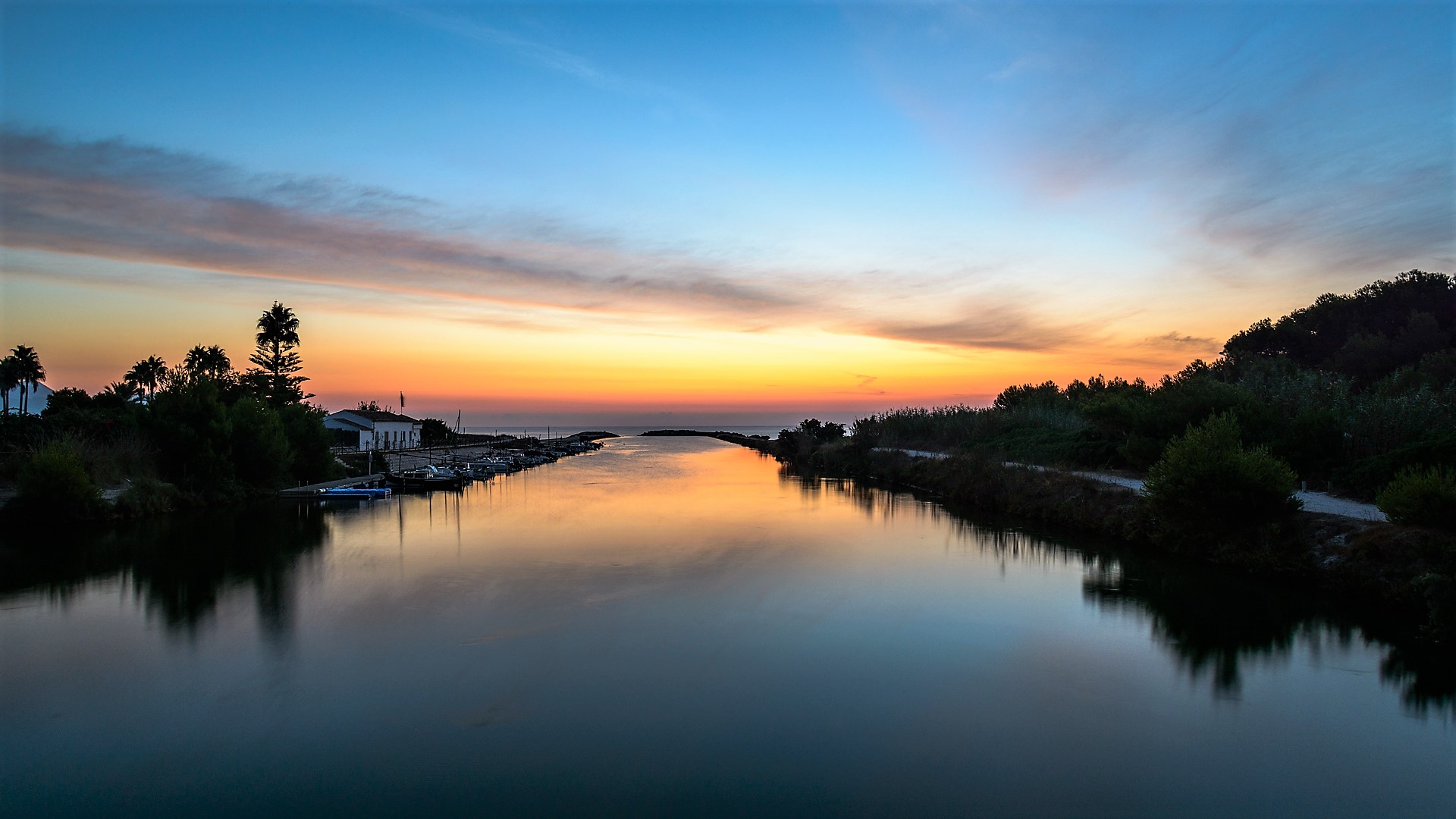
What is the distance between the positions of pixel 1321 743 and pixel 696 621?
8582 millimetres

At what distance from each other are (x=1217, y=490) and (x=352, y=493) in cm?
3111

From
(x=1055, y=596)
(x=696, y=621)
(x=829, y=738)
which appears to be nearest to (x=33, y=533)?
(x=696, y=621)

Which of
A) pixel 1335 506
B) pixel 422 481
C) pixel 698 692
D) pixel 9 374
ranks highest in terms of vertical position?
pixel 9 374

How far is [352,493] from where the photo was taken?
3253 centimetres

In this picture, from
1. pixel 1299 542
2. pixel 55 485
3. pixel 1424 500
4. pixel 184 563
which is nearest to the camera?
pixel 1424 500

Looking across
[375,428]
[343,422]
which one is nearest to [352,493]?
[343,422]

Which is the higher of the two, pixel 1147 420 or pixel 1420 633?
pixel 1147 420

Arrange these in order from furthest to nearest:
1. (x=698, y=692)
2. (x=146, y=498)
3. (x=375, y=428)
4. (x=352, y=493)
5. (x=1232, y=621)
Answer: (x=375, y=428) → (x=352, y=493) → (x=146, y=498) → (x=1232, y=621) → (x=698, y=692)

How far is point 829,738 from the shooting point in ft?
27.3

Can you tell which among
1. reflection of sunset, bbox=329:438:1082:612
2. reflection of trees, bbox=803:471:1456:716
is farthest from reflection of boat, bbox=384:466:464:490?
reflection of trees, bbox=803:471:1456:716

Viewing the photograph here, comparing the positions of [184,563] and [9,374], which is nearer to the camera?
[184,563]

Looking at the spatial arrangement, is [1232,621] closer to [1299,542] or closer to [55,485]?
[1299,542]

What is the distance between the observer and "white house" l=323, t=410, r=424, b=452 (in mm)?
53781

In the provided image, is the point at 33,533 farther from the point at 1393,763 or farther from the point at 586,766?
the point at 1393,763
